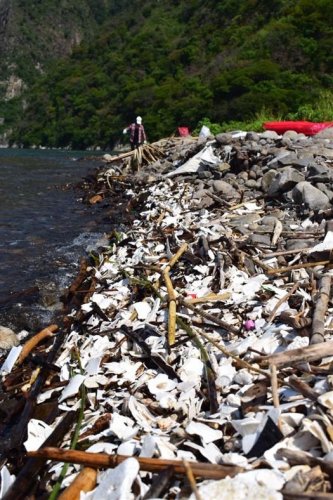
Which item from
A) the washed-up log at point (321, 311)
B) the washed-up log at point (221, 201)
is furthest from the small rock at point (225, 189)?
the washed-up log at point (321, 311)

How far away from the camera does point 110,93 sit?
9419 cm

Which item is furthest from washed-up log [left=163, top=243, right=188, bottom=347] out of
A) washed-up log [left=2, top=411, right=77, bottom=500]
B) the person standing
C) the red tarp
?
the person standing

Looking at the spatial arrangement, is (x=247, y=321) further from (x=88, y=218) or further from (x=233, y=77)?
(x=233, y=77)

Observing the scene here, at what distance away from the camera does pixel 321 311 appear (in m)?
3.30

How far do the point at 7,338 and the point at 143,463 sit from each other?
284 centimetres

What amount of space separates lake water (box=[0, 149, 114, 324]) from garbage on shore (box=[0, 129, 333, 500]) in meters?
0.86

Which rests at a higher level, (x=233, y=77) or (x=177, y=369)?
(x=233, y=77)

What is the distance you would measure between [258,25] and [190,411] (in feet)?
248

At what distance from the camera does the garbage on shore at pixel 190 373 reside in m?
2.14

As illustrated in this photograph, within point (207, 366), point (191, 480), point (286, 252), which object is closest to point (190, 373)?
point (207, 366)

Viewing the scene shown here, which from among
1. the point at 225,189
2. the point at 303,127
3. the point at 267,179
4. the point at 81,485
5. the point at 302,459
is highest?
the point at 303,127

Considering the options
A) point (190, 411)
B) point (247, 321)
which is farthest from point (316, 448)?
point (247, 321)

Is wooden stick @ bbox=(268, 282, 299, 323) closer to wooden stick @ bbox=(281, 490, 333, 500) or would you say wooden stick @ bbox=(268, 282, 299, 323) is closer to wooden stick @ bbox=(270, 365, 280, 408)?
wooden stick @ bbox=(270, 365, 280, 408)

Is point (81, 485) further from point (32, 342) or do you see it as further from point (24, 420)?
point (32, 342)
